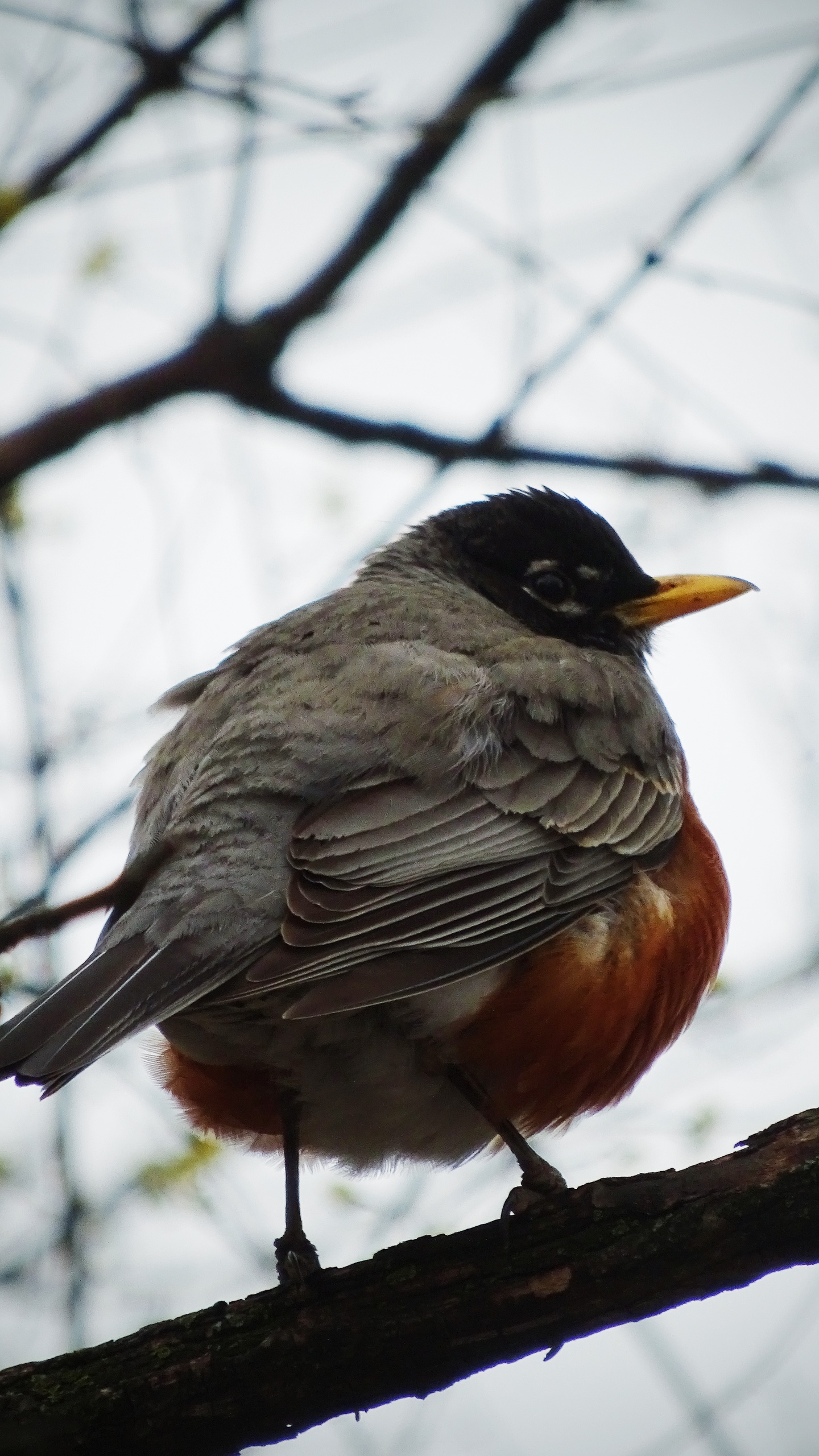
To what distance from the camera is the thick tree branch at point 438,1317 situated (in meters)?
2.97

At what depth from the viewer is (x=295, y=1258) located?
11.7 feet

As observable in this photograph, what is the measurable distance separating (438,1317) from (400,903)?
0.86 metres

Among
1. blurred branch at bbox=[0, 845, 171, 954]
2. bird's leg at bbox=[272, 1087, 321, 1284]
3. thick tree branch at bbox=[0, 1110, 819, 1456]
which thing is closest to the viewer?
blurred branch at bbox=[0, 845, 171, 954]

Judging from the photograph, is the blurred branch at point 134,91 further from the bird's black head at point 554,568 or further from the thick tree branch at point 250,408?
the bird's black head at point 554,568

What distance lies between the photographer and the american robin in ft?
10.4

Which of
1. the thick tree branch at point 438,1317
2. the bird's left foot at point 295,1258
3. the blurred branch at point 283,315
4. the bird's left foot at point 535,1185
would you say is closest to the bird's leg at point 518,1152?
the bird's left foot at point 535,1185

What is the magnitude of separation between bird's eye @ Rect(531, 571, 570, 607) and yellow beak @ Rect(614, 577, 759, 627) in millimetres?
187

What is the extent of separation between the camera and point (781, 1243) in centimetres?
296

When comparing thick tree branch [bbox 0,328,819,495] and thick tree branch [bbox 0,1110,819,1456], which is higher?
thick tree branch [bbox 0,328,819,495]

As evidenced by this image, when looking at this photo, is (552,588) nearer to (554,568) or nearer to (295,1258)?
(554,568)

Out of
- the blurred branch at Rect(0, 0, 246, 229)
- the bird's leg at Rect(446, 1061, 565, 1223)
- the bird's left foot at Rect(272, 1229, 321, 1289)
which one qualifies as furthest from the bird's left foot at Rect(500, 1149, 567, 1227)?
the blurred branch at Rect(0, 0, 246, 229)

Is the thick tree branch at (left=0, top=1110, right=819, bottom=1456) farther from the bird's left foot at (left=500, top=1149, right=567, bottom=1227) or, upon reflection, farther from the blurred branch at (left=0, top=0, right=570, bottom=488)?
the blurred branch at (left=0, top=0, right=570, bottom=488)

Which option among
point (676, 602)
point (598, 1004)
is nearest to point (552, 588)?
point (676, 602)

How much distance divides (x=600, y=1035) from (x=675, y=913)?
50 cm
